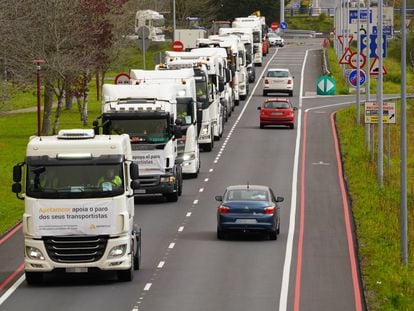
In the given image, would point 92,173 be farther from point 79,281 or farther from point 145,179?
point 145,179

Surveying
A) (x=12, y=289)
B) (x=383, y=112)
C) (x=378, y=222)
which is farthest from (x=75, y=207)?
(x=383, y=112)

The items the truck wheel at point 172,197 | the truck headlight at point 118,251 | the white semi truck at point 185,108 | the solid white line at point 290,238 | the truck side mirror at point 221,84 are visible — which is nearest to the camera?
the solid white line at point 290,238

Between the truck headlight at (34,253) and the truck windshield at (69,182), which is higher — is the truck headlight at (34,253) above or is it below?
below

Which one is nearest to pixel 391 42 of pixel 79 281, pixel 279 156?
pixel 279 156

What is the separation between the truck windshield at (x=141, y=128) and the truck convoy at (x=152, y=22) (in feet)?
198

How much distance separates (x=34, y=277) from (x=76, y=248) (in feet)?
4.88

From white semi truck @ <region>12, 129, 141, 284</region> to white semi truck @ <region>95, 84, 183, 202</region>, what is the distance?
14024mm

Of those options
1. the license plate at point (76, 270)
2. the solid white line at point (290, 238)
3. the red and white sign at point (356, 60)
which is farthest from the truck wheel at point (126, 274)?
the red and white sign at point (356, 60)

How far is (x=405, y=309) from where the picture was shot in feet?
91.0

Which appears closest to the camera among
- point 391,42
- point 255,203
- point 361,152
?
point 255,203

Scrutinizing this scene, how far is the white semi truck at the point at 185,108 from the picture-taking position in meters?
51.7

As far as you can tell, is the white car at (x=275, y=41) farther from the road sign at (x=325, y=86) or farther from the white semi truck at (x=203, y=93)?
the white semi truck at (x=203, y=93)

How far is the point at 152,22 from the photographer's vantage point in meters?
137

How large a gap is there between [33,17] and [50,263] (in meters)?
38.8
